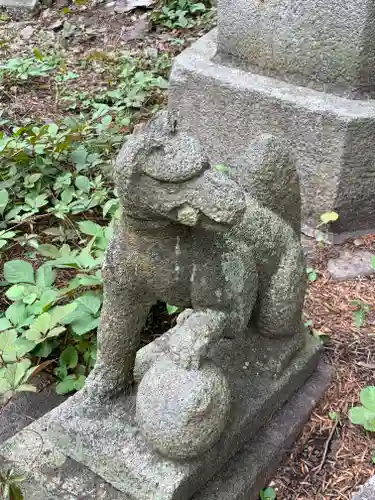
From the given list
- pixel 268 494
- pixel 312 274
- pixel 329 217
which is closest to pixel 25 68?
pixel 329 217

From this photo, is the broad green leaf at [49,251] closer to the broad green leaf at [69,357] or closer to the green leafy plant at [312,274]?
the broad green leaf at [69,357]

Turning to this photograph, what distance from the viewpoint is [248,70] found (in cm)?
241

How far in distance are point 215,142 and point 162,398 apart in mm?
1505

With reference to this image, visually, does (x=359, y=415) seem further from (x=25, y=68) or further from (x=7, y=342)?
(x=25, y=68)

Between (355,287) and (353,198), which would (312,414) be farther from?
(353,198)

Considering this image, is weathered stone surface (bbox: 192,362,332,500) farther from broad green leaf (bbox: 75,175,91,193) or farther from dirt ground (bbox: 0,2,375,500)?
broad green leaf (bbox: 75,175,91,193)

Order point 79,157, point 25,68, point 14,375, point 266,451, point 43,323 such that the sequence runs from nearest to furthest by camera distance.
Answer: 1. point 266,451
2. point 14,375
3. point 43,323
4. point 79,157
5. point 25,68

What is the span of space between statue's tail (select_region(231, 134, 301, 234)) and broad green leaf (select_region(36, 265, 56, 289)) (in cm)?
72

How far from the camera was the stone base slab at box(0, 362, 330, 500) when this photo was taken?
1.31 metres

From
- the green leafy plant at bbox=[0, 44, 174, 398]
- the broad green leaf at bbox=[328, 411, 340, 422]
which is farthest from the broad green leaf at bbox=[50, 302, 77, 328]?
the broad green leaf at bbox=[328, 411, 340, 422]

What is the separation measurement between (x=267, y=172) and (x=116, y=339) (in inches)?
19.0

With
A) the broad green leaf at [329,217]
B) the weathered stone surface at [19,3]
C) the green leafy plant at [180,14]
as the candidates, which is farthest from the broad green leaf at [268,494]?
the weathered stone surface at [19,3]

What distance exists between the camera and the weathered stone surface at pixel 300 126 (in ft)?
7.06

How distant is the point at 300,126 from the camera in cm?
222
